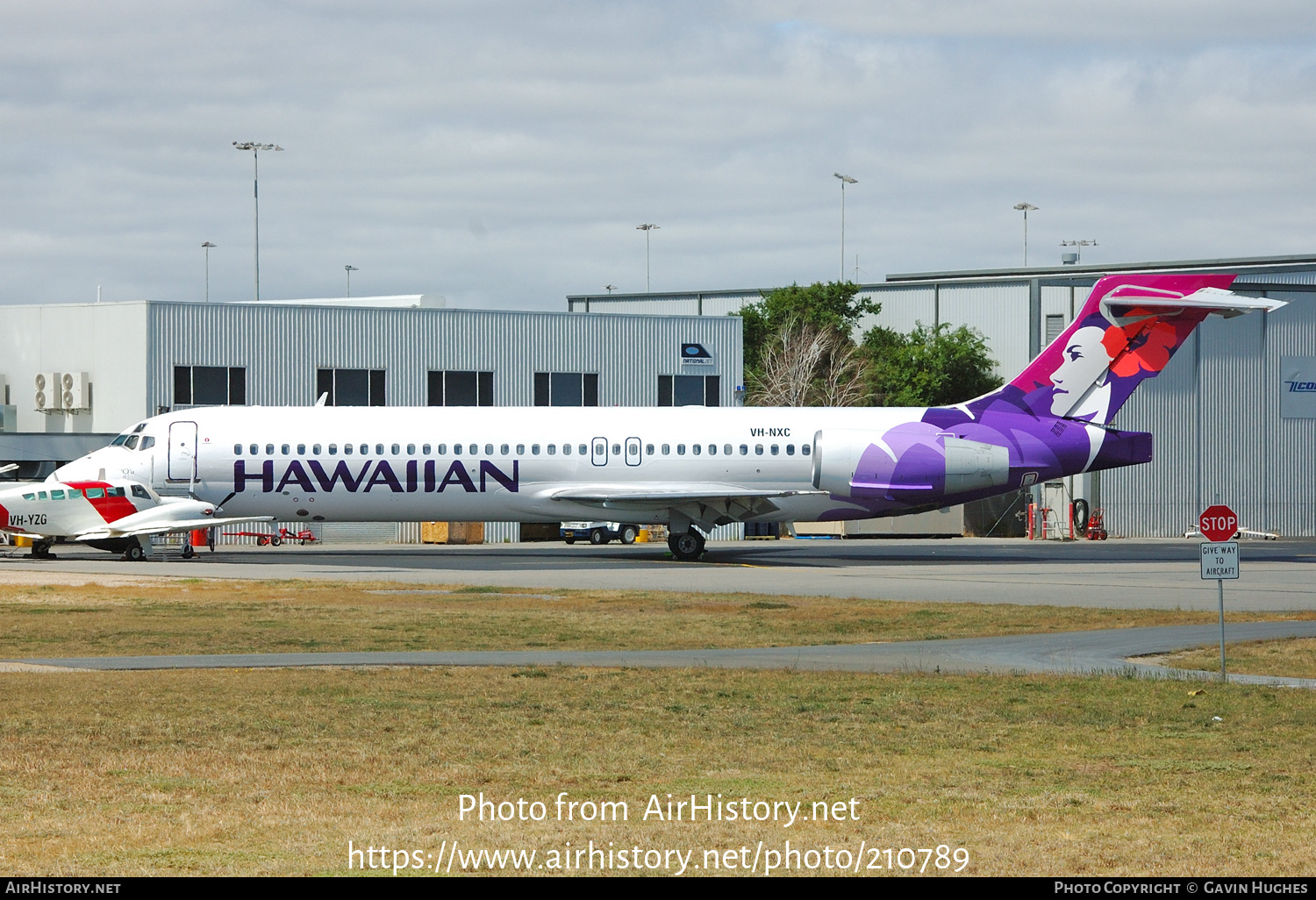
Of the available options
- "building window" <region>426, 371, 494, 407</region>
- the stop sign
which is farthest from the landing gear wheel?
the stop sign

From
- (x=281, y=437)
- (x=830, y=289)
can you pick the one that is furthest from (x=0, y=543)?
(x=830, y=289)

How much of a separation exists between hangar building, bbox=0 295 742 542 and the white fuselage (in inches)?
569

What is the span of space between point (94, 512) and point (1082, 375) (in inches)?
1047

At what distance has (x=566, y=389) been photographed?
205 feet

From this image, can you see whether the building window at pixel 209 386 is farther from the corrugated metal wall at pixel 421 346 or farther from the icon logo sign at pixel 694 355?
the icon logo sign at pixel 694 355

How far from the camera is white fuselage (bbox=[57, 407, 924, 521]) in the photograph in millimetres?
41812

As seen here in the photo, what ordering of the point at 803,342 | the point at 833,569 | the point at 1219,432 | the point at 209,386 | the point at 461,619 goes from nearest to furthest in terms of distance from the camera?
the point at 461,619, the point at 833,569, the point at 209,386, the point at 1219,432, the point at 803,342

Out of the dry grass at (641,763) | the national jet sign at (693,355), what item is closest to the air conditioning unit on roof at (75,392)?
the national jet sign at (693,355)

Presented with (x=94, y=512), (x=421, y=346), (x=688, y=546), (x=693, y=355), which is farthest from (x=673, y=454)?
(x=693, y=355)

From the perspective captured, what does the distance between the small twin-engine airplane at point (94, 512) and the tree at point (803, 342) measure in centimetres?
4692

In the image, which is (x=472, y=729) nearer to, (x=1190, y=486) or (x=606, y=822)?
(x=606, y=822)

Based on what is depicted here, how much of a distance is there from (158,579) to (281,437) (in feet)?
30.6

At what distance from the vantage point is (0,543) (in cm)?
4553

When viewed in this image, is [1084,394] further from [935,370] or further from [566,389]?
[935,370]
